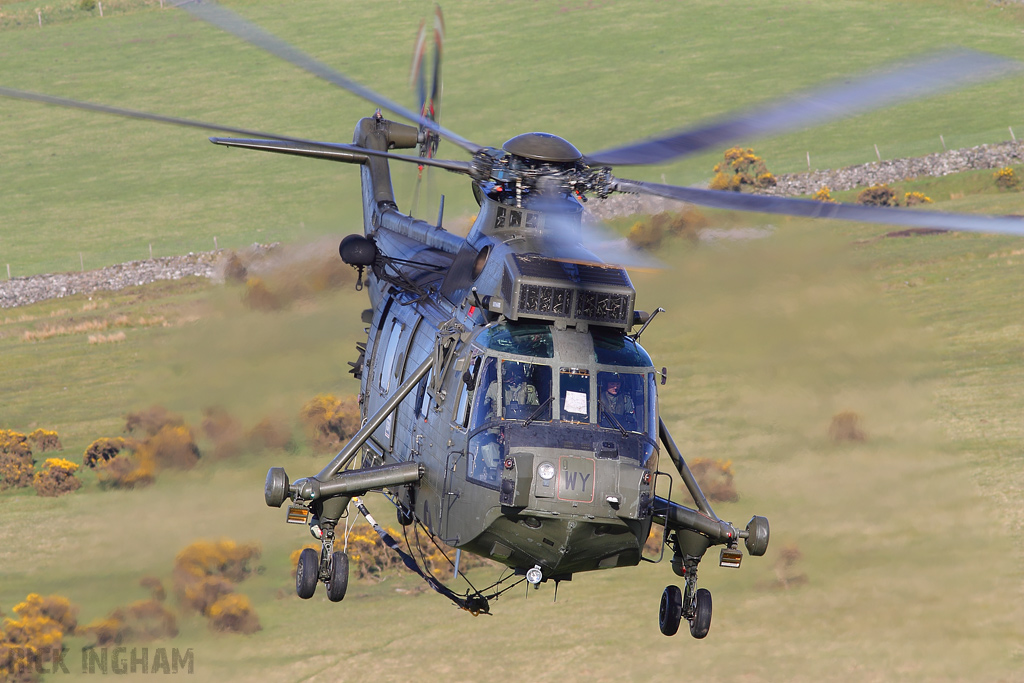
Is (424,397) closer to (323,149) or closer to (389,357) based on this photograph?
(389,357)

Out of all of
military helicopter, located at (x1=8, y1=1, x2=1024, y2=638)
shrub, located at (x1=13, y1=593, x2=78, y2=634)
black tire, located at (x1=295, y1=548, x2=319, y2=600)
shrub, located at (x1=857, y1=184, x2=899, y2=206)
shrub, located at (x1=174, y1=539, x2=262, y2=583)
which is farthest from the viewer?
shrub, located at (x1=857, y1=184, x2=899, y2=206)

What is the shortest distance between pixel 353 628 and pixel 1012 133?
5263cm

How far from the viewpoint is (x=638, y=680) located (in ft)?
86.2

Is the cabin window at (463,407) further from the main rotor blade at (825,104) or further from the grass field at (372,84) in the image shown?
the grass field at (372,84)

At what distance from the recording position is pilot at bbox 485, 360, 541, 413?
55.4 feet

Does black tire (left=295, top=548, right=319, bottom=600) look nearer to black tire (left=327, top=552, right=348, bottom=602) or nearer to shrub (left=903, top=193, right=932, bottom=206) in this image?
black tire (left=327, top=552, right=348, bottom=602)

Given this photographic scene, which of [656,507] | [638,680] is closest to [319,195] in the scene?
[638,680]

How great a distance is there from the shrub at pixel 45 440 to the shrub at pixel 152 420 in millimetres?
2090

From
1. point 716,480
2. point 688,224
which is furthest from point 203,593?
point 688,224

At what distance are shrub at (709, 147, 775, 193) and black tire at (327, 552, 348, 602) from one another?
4613 centimetres

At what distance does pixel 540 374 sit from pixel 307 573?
551cm

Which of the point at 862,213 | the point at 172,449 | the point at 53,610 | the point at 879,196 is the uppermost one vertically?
the point at 879,196

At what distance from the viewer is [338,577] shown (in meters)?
19.8

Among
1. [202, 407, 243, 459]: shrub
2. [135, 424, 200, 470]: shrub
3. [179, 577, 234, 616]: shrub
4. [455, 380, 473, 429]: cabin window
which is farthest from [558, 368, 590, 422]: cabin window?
[135, 424, 200, 470]: shrub
